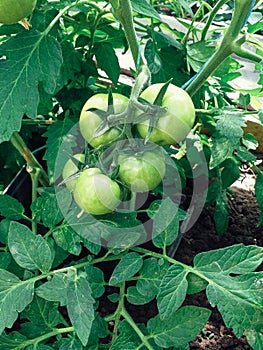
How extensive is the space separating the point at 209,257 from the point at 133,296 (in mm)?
159

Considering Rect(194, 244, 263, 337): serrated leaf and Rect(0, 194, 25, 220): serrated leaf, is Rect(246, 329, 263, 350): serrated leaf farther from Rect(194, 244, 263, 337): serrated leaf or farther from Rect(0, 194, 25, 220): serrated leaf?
Rect(0, 194, 25, 220): serrated leaf

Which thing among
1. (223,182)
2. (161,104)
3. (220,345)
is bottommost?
(220,345)

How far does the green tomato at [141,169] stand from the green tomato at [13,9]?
0.24 metres

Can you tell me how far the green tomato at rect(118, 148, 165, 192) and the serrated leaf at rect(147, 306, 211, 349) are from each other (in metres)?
0.22

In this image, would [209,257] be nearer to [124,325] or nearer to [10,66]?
[124,325]

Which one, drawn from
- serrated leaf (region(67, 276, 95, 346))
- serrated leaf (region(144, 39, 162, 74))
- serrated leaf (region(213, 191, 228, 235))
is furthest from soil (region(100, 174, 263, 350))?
serrated leaf (region(144, 39, 162, 74))

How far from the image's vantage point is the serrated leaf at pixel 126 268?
865mm

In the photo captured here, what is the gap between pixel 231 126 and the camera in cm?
102

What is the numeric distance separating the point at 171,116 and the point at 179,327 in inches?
13.7

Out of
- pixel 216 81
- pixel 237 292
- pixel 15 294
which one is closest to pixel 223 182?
pixel 216 81

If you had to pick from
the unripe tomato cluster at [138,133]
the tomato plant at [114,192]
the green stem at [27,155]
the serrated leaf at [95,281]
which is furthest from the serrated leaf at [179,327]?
the green stem at [27,155]

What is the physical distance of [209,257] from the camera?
2.81ft

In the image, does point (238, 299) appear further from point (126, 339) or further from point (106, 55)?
point (106, 55)

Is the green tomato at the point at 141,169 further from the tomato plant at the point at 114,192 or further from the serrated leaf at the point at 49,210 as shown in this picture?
the serrated leaf at the point at 49,210
